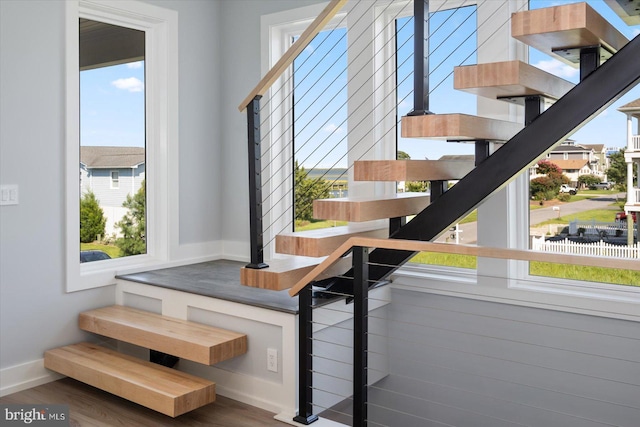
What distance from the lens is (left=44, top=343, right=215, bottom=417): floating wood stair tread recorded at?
294cm

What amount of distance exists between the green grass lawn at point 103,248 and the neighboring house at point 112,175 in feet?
0.31

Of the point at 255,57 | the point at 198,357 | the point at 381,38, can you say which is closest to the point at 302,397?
the point at 198,357

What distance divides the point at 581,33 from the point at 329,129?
2.17 metres

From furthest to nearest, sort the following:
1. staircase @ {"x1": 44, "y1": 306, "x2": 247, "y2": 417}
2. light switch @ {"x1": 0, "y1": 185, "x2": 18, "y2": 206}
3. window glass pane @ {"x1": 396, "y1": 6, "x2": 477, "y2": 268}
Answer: window glass pane @ {"x1": 396, "y1": 6, "x2": 477, "y2": 268}
light switch @ {"x1": 0, "y1": 185, "x2": 18, "y2": 206}
staircase @ {"x1": 44, "y1": 306, "x2": 247, "y2": 417}

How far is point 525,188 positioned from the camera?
132 inches

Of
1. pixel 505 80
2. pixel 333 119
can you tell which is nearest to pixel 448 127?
pixel 505 80

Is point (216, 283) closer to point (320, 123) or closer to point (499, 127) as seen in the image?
point (320, 123)

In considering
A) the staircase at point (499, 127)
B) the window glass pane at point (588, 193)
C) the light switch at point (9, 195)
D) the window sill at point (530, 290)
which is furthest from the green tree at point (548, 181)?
the light switch at point (9, 195)

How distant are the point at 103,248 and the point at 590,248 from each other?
119 inches

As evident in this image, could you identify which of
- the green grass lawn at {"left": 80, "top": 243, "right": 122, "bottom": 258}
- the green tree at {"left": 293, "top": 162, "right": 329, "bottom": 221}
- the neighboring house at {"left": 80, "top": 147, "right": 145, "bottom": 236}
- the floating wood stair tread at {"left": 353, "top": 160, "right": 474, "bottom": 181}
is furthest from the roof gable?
the floating wood stair tread at {"left": 353, "top": 160, "right": 474, "bottom": 181}

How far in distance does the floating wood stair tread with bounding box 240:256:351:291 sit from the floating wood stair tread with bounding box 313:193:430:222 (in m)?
0.34

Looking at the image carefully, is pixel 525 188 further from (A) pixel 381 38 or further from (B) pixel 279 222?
(B) pixel 279 222

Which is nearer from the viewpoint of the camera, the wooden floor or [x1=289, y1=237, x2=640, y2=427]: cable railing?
[x1=289, y1=237, x2=640, y2=427]: cable railing

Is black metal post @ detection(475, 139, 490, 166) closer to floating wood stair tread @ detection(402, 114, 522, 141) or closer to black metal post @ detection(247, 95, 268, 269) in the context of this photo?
floating wood stair tread @ detection(402, 114, 522, 141)
